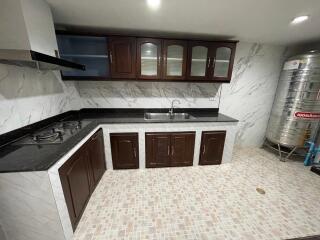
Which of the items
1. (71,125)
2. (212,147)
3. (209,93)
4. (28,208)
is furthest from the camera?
(209,93)

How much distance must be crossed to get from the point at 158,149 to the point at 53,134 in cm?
137

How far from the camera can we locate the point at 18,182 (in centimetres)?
97

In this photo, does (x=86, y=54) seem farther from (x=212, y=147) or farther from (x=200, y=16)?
(x=212, y=147)

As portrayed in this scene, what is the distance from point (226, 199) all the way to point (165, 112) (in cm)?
164

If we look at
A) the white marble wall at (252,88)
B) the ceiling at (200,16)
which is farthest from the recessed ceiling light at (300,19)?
the white marble wall at (252,88)

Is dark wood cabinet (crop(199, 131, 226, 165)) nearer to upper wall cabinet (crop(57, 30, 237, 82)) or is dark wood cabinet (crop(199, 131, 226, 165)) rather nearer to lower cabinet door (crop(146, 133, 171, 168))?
lower cabinet door (crop(146, 133, 171, 168))

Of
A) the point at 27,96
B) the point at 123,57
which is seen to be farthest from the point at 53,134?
the point at 123,57

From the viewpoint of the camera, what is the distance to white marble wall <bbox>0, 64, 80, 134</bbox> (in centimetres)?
127

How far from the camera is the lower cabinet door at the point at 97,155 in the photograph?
1674 millimetres

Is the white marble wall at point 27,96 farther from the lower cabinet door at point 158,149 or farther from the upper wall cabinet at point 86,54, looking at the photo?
the lower cabinet door at point 158,149

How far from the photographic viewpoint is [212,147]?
232 cm

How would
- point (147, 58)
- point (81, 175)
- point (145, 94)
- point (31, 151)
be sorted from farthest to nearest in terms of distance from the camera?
point (145, 94) → point (147, 58) → point (81, 175) → point (31, 151)

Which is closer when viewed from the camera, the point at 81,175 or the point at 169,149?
the point at 81,175

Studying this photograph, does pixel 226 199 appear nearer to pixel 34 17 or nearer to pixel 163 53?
pixel 163 53
